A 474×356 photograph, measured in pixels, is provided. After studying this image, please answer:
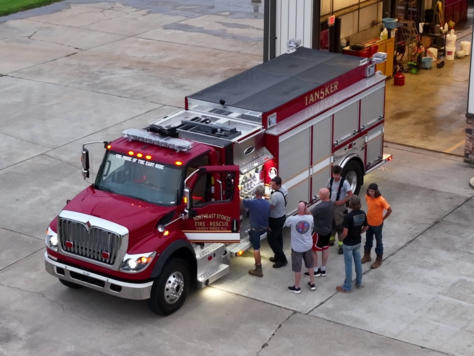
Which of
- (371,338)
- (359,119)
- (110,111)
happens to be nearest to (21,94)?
(110,111)

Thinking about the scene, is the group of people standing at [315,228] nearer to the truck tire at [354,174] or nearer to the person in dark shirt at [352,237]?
the person in dark shirt at [352,237]

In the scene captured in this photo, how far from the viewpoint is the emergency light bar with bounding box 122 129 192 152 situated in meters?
13.1

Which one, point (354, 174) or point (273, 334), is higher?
point (354, 174)

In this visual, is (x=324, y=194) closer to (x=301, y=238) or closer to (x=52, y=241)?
(x=301, y=238)

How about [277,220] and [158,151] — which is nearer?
[158,151]

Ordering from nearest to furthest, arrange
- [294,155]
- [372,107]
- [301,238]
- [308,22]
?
[301,238]
[294,155]
[372,107]
[308,22]

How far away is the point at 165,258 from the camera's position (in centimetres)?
1258

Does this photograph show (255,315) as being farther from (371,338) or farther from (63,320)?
(63,320)

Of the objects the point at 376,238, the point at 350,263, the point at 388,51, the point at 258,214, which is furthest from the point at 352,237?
the point at 388,51

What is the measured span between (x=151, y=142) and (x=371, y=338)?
4.14m

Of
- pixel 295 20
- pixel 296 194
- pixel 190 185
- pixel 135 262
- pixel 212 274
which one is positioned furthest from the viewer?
pixel 295 20

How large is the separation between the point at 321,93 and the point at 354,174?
6.21 feet

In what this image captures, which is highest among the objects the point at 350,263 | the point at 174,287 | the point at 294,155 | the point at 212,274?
the point at 294,155

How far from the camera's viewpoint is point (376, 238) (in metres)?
14.0
